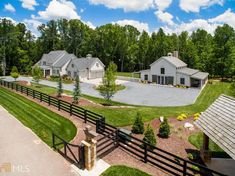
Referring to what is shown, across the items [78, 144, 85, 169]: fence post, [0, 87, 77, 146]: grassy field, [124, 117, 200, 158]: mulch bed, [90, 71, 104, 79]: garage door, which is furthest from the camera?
[90, 71, 104, 79]: garage door

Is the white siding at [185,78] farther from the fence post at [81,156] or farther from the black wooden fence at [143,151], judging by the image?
the fence post at [81,156]

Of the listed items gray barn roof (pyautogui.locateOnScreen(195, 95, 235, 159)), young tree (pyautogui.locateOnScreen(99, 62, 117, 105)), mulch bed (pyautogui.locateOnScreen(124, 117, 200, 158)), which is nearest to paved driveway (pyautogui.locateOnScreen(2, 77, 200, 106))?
young tree (pyautogui.locateOnScreen(99, 62, 117, 105))

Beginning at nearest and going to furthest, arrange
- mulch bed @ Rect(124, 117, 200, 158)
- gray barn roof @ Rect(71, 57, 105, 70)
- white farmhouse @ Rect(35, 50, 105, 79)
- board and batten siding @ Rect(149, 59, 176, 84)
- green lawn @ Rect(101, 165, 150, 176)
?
green lawn @ Rect(101, 165, 150, 176) < mulch bed @ Rect(124, 117, 200, 158) < board and batten siding @ Rect(149, 59, 176, 84) < gray barn roof @ Rect(71, 57, 105, 70) < white farmhouse @ Rect(35, 50, 105, 79)

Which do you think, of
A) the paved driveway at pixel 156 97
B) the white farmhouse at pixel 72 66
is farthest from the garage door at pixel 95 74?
the paved driveway at pixel 156 97

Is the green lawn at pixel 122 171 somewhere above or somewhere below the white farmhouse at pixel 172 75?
below

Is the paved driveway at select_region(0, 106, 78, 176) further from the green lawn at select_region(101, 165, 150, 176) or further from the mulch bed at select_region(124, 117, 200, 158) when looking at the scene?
the mulch bed at select_region(124, 117, 200, 158)

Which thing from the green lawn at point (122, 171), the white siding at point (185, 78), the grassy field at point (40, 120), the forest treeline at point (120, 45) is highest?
the forest treeline at point (120, 45)

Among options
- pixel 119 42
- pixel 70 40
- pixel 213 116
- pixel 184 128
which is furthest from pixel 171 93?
pixel 70 40

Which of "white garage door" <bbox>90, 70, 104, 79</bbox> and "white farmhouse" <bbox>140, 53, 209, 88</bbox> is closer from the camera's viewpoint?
"white farmhouse" <bbox>140, 53, 209, 88</bbox>

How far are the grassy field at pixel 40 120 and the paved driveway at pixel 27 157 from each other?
70cm

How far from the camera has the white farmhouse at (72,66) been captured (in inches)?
1804

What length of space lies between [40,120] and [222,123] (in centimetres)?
1281

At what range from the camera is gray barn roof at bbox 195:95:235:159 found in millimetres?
9188

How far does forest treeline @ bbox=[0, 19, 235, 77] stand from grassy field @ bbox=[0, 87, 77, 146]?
38.3m
